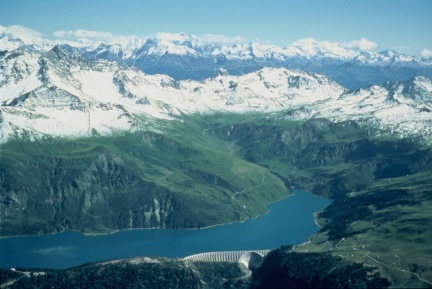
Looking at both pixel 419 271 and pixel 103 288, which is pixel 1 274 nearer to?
pixel 103 288

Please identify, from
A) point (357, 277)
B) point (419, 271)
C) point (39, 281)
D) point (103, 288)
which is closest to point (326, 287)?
point (357, 277)

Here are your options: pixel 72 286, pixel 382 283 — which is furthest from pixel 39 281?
pixel 382 283

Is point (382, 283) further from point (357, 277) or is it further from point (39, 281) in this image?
point (39, 281)

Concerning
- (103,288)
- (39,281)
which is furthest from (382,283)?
(39,281)

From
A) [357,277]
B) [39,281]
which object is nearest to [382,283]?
[357,277]

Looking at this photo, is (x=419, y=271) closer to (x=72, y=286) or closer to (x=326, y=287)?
(x=326, y=287)
